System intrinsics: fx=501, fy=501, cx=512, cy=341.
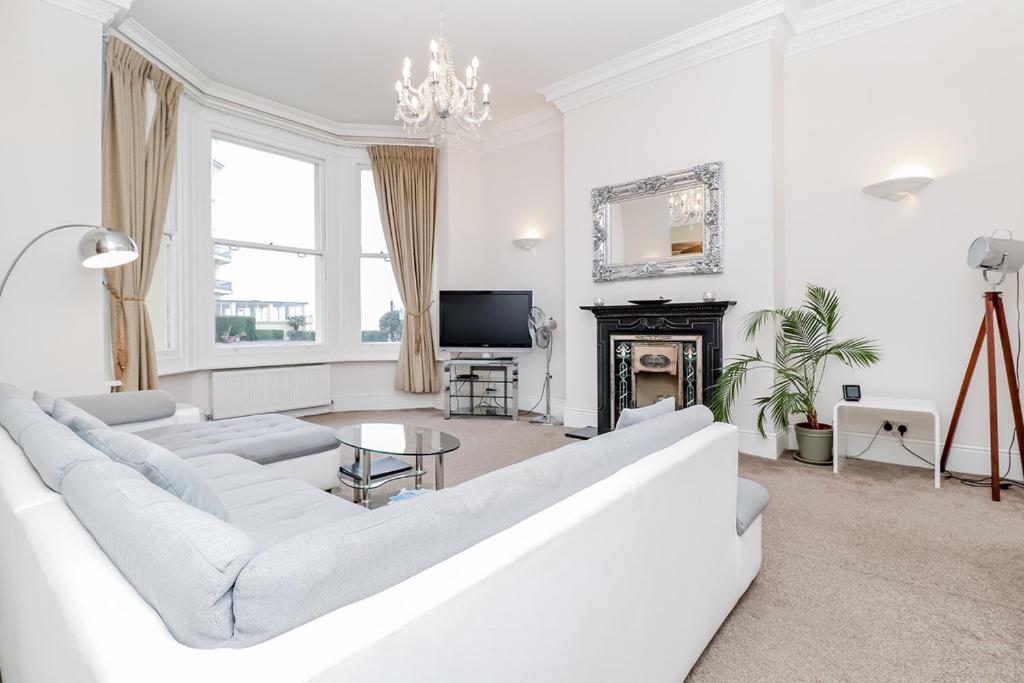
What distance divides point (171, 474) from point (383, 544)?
70 cm

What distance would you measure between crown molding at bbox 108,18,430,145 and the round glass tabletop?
3.56 meters

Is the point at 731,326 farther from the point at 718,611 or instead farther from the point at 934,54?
the point at 718,611

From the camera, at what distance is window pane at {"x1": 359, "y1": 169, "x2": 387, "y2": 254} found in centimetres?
597

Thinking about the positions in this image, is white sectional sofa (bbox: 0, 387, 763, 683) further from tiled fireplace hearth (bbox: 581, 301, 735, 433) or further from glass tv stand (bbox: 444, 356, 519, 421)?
glass tv stand (bbox: 444, 356, 519, 421)

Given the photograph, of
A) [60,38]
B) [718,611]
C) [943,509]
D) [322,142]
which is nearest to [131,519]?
[718,611]

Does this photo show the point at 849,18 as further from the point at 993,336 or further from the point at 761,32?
the point at 993,336

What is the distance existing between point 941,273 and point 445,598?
4.10 meters

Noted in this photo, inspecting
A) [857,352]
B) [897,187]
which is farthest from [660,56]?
[857,352]

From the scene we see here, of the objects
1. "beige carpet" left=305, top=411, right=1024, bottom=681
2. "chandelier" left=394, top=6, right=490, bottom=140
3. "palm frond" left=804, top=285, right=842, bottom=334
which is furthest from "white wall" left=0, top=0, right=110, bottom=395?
"palm frond" left=804, top=285, right=842, bottom=334

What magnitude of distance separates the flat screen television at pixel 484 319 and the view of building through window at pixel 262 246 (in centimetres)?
156

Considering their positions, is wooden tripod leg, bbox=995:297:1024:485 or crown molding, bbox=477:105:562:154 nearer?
wooden tripod leg, bbox=995:297:1024:485

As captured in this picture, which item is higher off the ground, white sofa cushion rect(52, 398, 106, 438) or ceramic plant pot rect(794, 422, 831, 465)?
white sofa cushion rect(52, 398, 106, 438)

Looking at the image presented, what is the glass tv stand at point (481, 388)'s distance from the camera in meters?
5.39

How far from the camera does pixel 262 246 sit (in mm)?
5254
